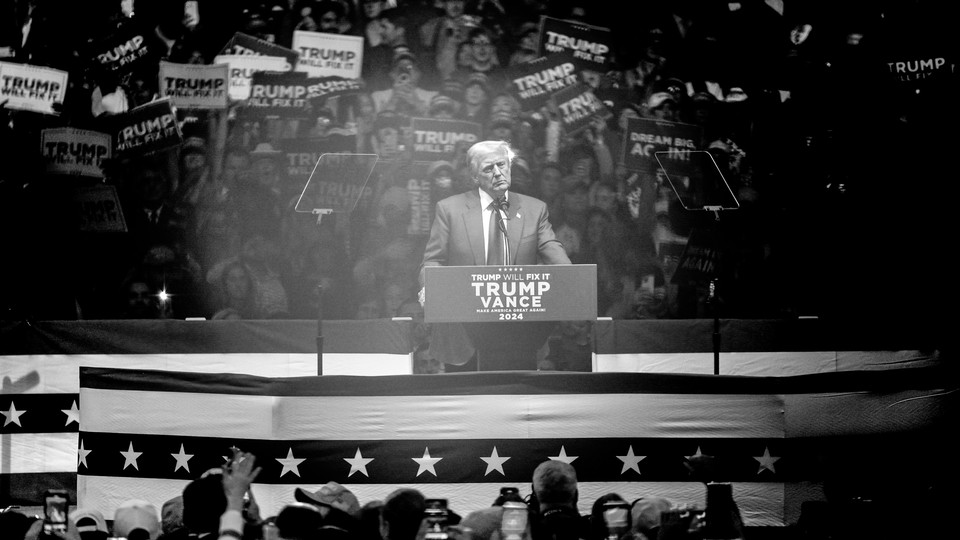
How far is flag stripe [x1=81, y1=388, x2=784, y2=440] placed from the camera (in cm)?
455

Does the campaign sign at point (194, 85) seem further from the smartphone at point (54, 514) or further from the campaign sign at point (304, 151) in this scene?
the smartphone at point (54, 514)

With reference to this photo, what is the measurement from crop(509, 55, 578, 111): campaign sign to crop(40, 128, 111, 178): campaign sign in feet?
10.9

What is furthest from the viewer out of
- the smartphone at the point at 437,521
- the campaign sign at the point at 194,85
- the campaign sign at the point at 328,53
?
the campaign sign at the point at 328,53

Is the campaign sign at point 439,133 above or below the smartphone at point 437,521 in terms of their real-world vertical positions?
above

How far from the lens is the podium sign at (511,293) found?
4734mm

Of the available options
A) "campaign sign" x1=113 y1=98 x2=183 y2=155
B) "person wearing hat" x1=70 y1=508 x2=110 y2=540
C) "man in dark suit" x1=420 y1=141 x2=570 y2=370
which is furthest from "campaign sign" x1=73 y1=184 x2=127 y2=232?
"person wearing hat" x1=70 y1=508 x2=110 y2=540

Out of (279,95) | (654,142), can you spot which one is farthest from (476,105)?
(279,95)

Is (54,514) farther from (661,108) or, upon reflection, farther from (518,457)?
(661,108)

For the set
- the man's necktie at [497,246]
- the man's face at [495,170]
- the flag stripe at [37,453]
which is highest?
the man's face at [495,170]

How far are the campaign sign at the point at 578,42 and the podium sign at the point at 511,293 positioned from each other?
4130mm

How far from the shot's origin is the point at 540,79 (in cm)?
845

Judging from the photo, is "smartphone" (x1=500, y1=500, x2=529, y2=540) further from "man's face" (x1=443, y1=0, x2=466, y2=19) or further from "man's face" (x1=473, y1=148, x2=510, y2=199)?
"man's face" (x1=443, y1=0, x2=466, y2=19)

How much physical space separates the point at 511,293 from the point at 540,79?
4055 millimetres

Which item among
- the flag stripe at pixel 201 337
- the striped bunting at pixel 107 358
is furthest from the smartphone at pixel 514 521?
the striped bunting at pixel 107 358
